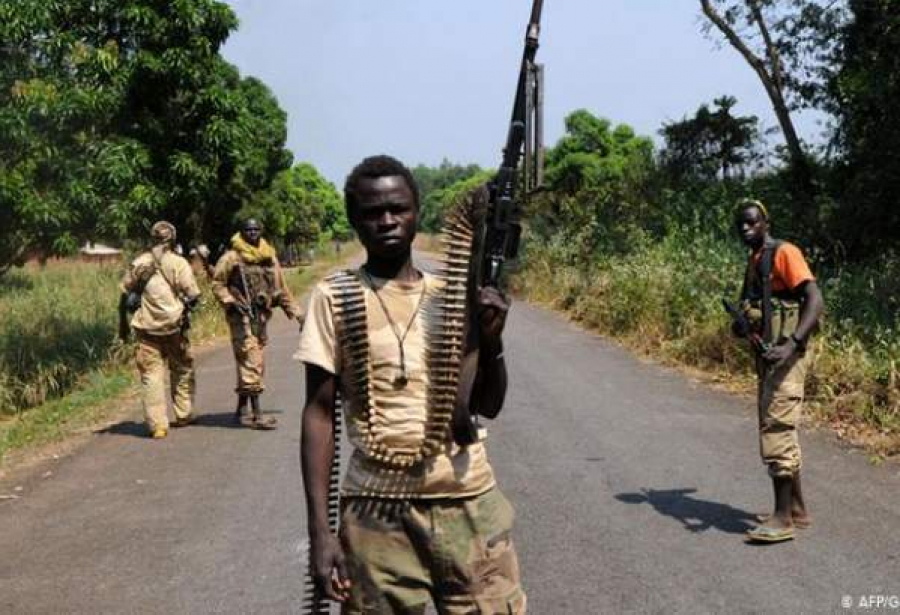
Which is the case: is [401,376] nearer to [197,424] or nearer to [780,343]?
[780,343]

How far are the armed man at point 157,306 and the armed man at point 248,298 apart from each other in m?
0.31

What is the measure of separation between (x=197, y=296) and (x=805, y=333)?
5374 mm

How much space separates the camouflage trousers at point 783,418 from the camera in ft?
16.8

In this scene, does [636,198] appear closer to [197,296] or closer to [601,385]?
[601,385]

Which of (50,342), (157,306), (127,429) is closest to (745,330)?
(157,306)

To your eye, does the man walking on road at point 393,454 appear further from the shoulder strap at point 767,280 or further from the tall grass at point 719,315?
the tall grass at point 719,315

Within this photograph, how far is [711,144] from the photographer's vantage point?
20.8 metres

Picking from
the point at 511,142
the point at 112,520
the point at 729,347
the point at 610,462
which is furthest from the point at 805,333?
the point at 729,347

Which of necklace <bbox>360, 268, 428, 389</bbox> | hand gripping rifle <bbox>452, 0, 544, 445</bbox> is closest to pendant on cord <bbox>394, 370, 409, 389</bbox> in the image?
necklace <bbox>360, 268, 428, 389</bbox>

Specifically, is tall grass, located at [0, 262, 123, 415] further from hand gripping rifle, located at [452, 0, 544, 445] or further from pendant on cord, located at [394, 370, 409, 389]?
hand gripping rifle, located at [452, 0, 544, 445]

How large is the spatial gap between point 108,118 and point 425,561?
1179cm

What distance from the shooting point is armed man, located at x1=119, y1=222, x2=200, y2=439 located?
8234 mm

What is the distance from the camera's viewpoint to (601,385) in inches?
407

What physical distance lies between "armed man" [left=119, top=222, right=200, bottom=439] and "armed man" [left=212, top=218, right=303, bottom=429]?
31 cm
